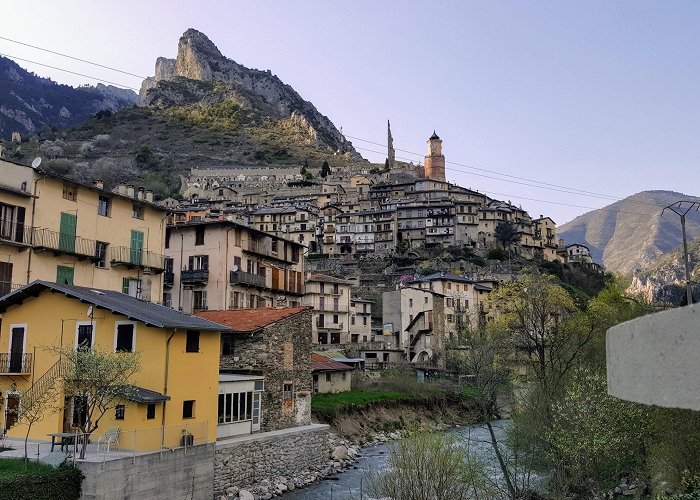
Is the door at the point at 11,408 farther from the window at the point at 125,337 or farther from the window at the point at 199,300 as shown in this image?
the window at the point at 199,300

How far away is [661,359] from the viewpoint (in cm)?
340

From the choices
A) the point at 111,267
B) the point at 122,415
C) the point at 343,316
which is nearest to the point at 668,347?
the point at 122,415

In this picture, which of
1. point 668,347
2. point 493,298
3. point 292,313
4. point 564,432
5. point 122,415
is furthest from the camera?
point 493,298

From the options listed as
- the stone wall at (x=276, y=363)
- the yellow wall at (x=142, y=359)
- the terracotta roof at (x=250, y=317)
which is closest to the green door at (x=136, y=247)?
the terracotta roof at (x=250, y=317)

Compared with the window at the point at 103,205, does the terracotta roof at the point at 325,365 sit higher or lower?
lower

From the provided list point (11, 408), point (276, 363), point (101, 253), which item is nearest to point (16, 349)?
point (11, 408)

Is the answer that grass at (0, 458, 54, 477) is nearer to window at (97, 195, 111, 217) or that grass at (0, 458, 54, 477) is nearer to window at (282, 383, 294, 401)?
window at (282, 383, 294, 401)

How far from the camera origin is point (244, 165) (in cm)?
19150

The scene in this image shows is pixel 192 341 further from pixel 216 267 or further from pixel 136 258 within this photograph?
pixel 216 267

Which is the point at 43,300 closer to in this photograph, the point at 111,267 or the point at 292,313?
the point at 111,267

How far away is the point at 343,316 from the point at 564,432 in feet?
181

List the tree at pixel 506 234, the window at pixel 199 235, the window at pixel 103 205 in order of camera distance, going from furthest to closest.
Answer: the tree at pixel 506 234, the window at pixel 199 235, the window at pixel 103 205

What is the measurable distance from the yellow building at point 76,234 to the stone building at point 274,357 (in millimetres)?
7176

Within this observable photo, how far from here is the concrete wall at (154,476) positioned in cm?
2364
